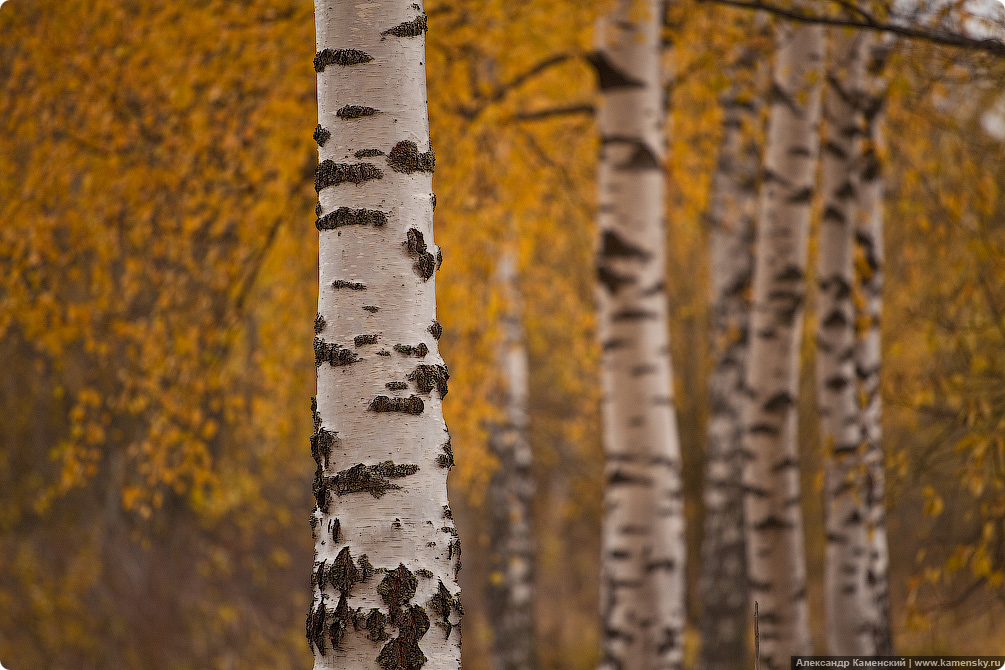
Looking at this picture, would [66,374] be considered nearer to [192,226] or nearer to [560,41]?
[192,226]

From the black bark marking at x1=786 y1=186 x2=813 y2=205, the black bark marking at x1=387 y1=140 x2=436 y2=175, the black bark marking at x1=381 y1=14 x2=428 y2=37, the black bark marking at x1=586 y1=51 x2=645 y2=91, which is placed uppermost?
the black bark marking at x1=586 y1=51 x2=645 y2=91

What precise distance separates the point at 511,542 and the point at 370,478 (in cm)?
504

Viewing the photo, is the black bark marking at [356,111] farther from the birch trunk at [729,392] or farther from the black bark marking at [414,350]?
the birch trunk at [729,392]

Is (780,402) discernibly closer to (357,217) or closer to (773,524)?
(773,524)

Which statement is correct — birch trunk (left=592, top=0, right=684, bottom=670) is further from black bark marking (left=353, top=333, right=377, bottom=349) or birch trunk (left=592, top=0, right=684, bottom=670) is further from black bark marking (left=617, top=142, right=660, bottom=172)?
black bark marking (left=353, top=333, right=377, bottom=349)

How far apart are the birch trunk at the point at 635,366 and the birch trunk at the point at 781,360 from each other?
0.51 m

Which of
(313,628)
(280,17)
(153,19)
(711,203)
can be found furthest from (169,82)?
(711,203)

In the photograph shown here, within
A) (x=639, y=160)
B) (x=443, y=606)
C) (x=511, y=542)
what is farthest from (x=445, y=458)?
(x=511, y=542)

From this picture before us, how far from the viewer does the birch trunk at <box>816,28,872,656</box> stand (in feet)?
11.8

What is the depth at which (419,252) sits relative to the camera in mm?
1686

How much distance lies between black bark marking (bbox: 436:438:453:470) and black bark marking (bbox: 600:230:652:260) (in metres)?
1.88

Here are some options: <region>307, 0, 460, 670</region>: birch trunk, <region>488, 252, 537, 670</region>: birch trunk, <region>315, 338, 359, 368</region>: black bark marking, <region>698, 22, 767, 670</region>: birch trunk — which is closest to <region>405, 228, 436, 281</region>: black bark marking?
<region>307, 0, 460, 670</region>: birch trunk

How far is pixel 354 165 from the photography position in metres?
1.68

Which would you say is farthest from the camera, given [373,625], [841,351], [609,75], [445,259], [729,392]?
[729,392]
